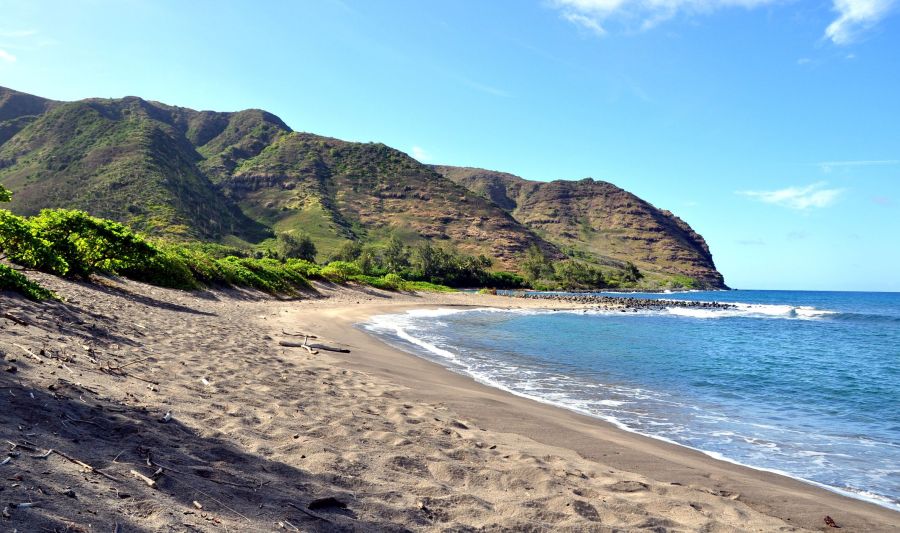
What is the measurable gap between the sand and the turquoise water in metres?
1.28

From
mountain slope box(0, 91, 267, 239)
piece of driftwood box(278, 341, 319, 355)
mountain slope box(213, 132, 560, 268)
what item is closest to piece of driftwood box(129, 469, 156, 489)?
piece of driftwood box(278, 341, 319, 355)

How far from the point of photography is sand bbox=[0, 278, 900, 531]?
11.9 ft

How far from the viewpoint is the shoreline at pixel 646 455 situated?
19.0ft

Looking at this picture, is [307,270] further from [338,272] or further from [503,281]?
[503,281]

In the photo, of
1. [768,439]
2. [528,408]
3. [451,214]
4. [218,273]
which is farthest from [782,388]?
[451,214]

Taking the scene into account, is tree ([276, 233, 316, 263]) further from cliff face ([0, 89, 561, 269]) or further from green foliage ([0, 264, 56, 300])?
green foliage ([0, 264, 56, 300])

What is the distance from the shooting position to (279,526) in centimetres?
364

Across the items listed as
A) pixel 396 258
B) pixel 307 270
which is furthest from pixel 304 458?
pixel 396 258

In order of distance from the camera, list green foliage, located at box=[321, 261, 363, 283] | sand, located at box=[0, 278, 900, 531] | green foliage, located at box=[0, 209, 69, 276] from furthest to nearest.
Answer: green foliage, located at box=[321, 261, 363, 283], green foliage, located at box=[0, 209, 69, 276], sand, located at box=[0, 278, 900, 531]

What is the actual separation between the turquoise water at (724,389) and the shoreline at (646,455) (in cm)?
54

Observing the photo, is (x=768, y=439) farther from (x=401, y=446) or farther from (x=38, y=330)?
(x=38, y=330)

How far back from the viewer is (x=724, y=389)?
14.2 metres

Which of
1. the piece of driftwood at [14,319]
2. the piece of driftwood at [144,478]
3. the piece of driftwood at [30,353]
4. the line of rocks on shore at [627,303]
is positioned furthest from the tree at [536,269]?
the piece of driftwood at [144,478]

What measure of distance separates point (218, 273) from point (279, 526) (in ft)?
94.9
